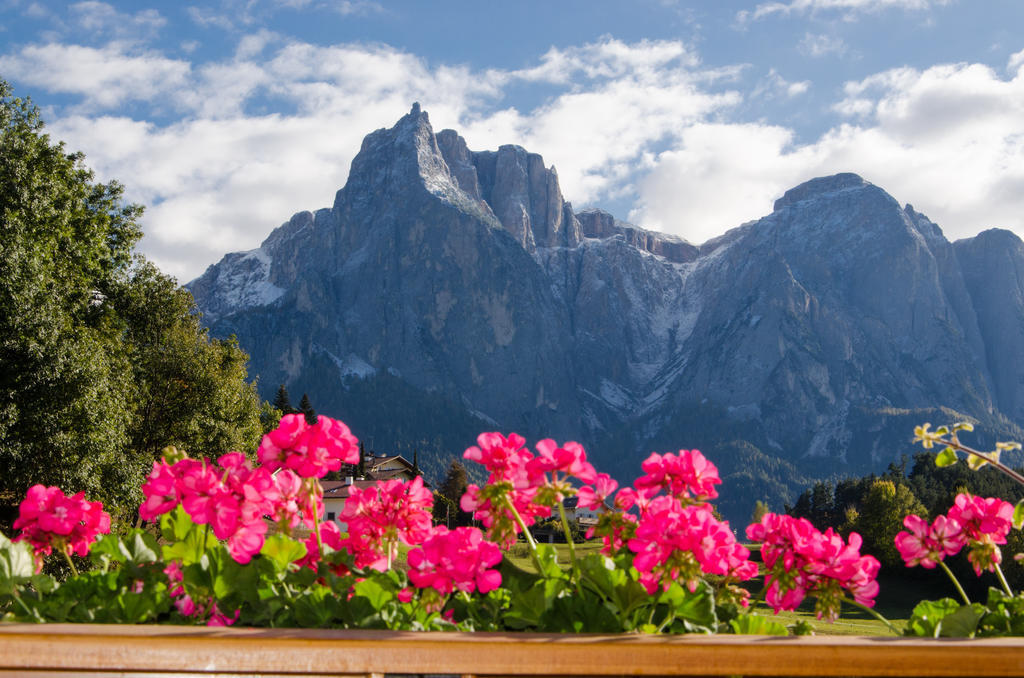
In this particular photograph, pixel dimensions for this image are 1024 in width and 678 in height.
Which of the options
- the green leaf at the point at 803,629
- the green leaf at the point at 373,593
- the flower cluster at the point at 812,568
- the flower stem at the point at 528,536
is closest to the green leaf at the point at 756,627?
the green leaf at the point at 803,629

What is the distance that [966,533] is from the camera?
2.43 m

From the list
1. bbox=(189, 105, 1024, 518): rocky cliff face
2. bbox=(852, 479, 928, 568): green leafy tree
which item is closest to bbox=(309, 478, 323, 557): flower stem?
bbox=(852, 479, 928, 568): green leafy tree

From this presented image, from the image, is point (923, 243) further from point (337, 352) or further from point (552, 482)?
point (552, 482)

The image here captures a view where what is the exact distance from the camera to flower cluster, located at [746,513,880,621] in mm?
1978

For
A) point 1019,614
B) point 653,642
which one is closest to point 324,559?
point 653,642

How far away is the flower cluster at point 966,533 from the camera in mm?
2383

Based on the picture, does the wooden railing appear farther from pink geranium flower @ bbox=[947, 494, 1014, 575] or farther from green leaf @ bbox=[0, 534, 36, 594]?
pink geranium flower @ bbox=[947, 494, 1014, 575]

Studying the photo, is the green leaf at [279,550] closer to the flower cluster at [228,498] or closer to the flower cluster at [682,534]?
the flower cluster at [228,498]

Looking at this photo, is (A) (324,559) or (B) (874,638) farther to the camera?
(A) (324,559)

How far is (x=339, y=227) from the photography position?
197 metres

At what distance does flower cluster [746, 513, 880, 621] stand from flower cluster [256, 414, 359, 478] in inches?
42.9

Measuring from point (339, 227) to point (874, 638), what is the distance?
201979 mm

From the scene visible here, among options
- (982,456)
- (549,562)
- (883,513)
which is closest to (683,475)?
(549,562)

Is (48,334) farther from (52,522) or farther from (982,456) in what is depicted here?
(982,456)
